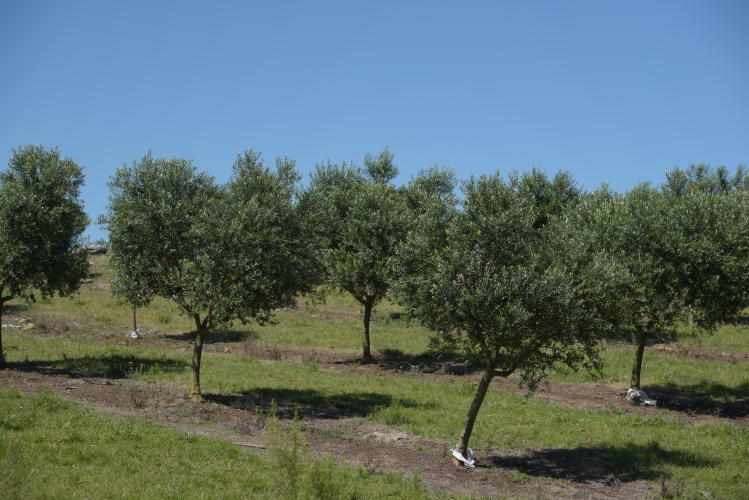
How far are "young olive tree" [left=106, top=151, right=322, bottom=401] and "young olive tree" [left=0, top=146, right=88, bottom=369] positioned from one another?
737 cm

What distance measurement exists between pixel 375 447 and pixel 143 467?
28.5 ft

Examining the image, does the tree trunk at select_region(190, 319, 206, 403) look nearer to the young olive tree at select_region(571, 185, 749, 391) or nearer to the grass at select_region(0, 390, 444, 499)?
the grass at select_region(0, 390, 444, 499)

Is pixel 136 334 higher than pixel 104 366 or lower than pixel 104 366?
higher

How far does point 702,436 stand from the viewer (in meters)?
26.0

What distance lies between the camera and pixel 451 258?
2000 centimetres

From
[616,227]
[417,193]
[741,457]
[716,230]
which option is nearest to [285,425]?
[741,457]

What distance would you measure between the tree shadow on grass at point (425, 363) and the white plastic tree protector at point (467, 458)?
17.6 metres

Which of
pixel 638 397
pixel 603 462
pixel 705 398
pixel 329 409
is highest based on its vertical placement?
pixel 638 397

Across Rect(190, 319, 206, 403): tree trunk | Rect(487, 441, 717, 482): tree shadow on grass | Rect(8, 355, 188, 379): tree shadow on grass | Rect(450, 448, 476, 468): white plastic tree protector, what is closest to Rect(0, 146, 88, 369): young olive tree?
Rect(8, 355, 188, 379): tree shadow on grass

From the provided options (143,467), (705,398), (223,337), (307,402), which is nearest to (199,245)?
(307,402)

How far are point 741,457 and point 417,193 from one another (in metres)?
48.0

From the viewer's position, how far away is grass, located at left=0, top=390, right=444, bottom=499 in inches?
Result: 573

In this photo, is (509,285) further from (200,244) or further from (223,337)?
(223,337)

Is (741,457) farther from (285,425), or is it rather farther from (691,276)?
(285,425)
